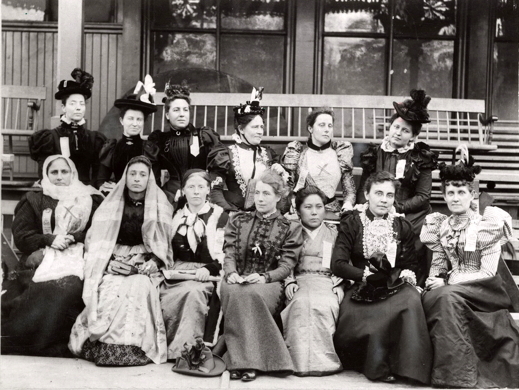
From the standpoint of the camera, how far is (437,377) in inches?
164

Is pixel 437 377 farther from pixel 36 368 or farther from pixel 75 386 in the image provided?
pixel 36 368

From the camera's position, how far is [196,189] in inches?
196

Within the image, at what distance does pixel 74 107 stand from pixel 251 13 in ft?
9.43

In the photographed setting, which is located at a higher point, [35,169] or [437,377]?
[35,169]

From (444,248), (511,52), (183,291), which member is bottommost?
(183,291)

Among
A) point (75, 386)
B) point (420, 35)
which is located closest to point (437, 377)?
point (75, 386)

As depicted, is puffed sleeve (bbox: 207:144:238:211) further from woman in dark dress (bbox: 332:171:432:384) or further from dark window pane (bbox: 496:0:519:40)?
dark window pane (bbox: 496:0:519:40)

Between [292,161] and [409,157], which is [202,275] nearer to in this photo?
[292,161]

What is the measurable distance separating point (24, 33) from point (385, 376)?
549 cm

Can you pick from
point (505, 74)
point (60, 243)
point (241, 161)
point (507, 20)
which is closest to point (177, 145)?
point (241, 161)

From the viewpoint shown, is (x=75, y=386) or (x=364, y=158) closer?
(x=75, y=386)

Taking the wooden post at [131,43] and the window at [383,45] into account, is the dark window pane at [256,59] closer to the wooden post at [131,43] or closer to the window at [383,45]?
the window at [383,45]

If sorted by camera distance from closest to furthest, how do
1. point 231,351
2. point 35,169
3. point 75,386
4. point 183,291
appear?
1. point 75,386
2. point 231,351
3. point 183,291
4. point 35,169

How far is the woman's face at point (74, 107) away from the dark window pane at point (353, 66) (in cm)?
302
